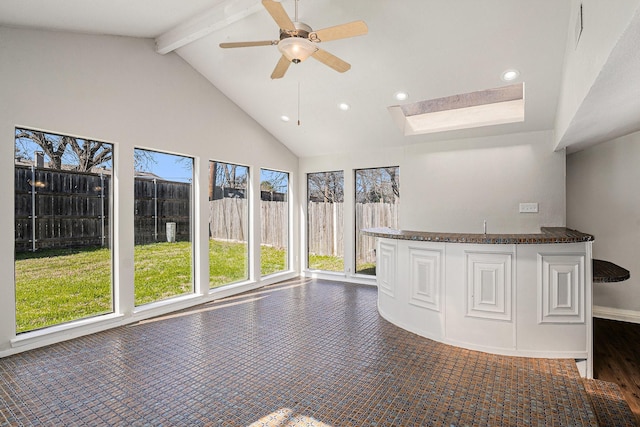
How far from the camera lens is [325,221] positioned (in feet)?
21.5

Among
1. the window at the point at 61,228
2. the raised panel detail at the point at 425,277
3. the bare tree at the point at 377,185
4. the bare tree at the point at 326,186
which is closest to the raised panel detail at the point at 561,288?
the raised panel detail at the point at 425,277

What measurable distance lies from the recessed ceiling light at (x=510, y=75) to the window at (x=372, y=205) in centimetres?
229

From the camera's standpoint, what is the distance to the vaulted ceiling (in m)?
3.04

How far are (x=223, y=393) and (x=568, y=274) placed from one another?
2994 mm

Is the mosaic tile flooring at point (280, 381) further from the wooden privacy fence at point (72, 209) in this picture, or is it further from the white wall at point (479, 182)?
the white wall at point (479, 182)

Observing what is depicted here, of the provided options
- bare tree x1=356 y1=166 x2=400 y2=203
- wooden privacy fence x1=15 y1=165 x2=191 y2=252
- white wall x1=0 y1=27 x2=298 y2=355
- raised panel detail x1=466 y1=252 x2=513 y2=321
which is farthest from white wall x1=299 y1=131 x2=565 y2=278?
wooden privacy fence x1=15 y1=165 x2=191 y2=252

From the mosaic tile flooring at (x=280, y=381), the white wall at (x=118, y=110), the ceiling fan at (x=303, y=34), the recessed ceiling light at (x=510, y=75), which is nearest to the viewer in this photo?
the mosaic tile flooring at (x=280, y=381)

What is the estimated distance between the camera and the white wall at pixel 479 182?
4.57 metres

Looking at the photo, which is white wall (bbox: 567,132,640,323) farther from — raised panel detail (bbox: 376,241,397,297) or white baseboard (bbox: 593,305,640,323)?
raised panel detail (bbox: 376,241,397,297)

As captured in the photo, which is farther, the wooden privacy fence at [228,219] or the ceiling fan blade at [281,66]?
the wooden privacy fence at [228,219]

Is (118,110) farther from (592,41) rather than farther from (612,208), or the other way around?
(612,208)

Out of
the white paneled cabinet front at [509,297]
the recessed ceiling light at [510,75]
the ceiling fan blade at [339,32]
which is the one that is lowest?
the white paneled cabinet front at [509,297]

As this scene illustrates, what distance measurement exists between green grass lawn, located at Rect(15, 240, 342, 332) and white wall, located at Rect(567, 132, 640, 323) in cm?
532

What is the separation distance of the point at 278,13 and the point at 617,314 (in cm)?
543
